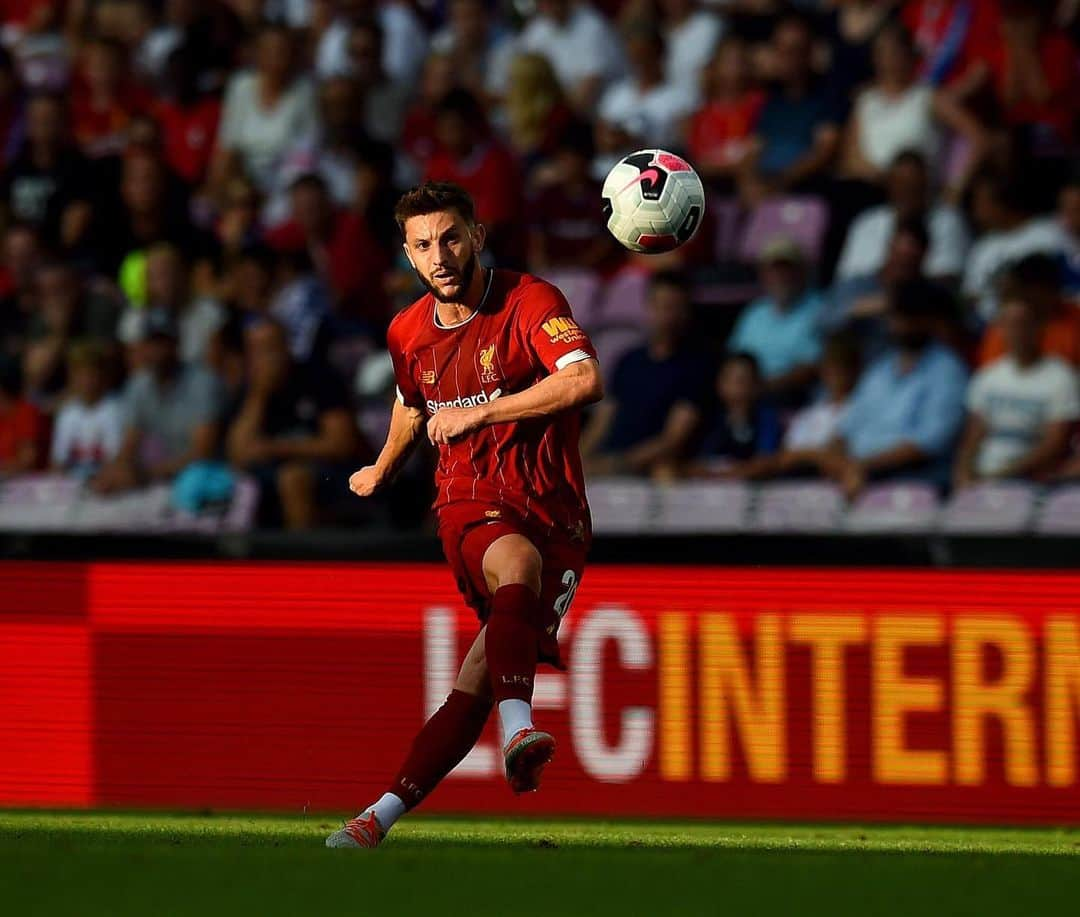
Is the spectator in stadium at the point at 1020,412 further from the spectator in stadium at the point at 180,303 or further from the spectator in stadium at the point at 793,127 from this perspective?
the spectator in stadium at the point at 180,303

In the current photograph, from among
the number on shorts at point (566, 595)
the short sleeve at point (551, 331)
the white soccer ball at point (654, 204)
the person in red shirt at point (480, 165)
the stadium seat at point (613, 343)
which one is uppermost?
the person in red shirt at point (480, 165)

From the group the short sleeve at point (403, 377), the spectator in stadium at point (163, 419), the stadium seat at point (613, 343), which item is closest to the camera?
the short sleeve at point (403, 377)

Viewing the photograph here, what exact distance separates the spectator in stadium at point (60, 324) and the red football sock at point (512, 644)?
7.06 m

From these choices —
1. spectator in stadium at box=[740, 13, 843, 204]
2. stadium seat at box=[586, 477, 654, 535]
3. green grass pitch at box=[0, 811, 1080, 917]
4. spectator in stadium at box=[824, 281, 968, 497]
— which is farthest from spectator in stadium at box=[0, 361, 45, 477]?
green grass pitch at box=[0, 811, 1080, 917]

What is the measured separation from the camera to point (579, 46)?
537 inches

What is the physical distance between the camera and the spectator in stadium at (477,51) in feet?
45.9

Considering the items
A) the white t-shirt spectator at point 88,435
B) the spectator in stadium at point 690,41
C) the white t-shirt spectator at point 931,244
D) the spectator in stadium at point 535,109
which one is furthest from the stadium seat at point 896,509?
the white t-shirt spectator at point 88,435

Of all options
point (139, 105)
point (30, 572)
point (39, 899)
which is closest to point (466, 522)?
point (39, 899)

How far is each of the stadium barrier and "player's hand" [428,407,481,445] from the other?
2483 mm

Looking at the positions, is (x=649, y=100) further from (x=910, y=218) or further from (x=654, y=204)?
(x=654, y=204)

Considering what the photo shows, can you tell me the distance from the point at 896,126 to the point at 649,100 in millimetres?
1909

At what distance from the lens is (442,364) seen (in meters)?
6.60

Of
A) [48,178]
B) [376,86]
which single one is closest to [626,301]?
[376,86]

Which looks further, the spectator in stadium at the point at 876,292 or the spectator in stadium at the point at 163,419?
the spectator in stadium at the point at 163,419
